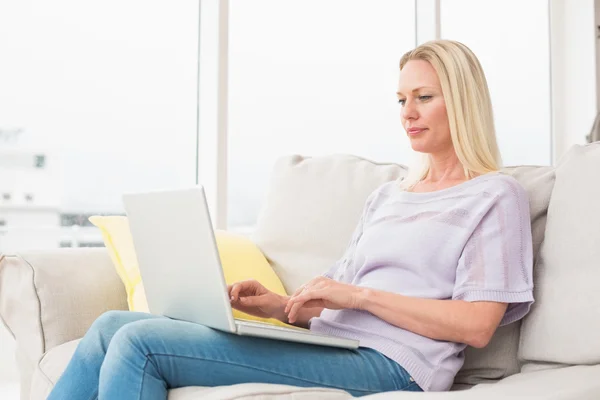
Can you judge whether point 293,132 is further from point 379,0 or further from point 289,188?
point 289,188

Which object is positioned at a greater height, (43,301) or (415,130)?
(415,130)

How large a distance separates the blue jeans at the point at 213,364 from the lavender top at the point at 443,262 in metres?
0.08

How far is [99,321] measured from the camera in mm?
1579

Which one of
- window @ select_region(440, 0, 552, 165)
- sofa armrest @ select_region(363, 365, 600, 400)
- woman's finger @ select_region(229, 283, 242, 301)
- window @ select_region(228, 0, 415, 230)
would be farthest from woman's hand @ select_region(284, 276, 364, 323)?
window @ select_region(440, 0, 552, 165)

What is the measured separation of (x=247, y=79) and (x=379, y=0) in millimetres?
906

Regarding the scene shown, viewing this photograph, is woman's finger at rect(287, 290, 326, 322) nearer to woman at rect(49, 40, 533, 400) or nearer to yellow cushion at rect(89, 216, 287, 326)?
woman at rect(49, 40, 533, 400)

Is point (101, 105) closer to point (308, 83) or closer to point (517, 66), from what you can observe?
point (308, 83)

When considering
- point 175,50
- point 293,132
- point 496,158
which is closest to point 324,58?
point 293,132

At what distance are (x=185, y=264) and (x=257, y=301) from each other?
11.1 inches

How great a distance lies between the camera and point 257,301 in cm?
162

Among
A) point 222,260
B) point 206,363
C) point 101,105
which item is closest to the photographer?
point 206,363

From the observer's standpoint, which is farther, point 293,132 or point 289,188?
point 293,132

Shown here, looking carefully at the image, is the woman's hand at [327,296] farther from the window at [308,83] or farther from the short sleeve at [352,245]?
the window at [308,83]

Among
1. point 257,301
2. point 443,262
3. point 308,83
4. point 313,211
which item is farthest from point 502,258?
point 308,83
